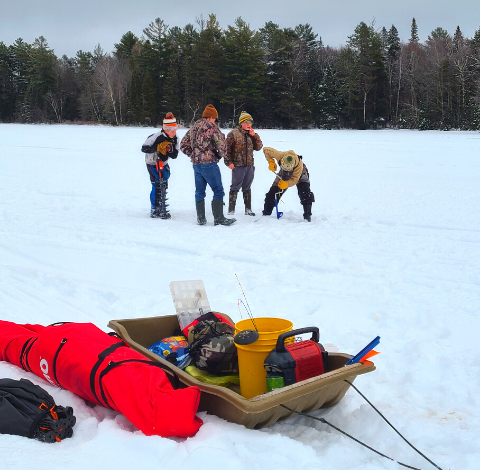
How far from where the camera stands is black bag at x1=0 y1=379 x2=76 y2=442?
2.31m

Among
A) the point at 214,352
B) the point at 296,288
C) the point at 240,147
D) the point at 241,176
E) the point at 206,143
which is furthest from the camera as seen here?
the point at 241,176

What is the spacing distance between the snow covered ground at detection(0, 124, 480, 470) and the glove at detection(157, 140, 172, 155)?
1.11 meters

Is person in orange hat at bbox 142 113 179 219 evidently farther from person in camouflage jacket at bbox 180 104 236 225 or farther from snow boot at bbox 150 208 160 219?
person in camouflage jacket at bbox 180 104 236 225

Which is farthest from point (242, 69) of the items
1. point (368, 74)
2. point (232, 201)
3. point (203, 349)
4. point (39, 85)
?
point (203, 349)

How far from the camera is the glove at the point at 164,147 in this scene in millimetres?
7691

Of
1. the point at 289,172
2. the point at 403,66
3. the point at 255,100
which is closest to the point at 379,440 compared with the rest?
the point at 289,172

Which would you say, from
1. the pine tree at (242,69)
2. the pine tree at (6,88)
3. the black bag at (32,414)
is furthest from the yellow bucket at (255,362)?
the pine tree at (6,88)

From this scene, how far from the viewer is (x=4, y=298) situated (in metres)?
4.49

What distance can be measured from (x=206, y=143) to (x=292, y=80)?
107ft

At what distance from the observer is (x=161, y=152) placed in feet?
25.3

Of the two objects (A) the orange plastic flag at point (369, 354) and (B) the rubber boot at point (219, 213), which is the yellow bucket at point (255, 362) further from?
(B) the rubber boot at point (219, 213)

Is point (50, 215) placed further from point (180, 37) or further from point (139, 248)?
point (180, 37)

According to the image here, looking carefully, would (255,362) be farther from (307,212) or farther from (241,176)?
(241,176)

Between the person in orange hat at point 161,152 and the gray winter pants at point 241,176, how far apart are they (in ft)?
3.26
